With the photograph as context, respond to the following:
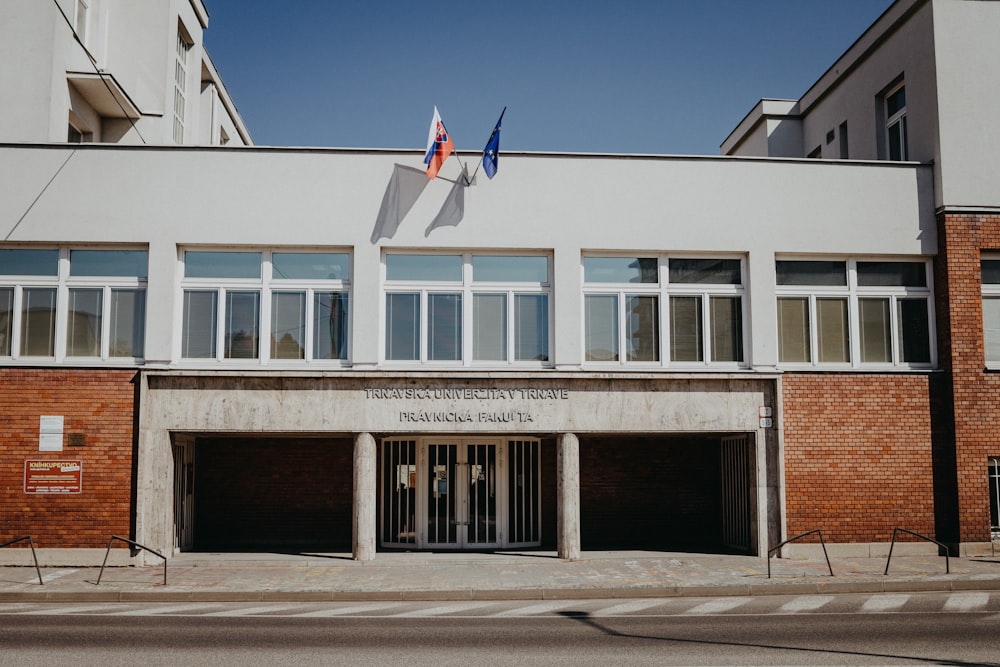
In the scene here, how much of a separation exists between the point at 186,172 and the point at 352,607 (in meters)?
9.28

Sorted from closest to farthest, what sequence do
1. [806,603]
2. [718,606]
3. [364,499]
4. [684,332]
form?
[718,606], [806,603], [364,499], [684,332]

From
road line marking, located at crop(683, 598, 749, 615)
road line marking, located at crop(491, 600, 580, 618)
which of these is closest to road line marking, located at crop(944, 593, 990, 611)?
road line marking, located at crop(683, 598, 749, 615)

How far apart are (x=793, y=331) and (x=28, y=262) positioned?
49.0ft

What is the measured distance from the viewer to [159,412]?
18.0 m

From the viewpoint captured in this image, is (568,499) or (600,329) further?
(600,329)

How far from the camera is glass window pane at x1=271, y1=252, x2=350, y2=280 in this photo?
18719 mm

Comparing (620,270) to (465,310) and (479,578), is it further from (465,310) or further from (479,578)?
(479,578)

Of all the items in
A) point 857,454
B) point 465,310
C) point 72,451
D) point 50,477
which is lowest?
point 50,477

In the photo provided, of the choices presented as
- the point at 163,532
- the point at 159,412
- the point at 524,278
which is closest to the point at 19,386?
the point at 159,412

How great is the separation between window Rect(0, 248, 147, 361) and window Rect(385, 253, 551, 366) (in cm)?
489

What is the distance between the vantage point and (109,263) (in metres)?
18.5

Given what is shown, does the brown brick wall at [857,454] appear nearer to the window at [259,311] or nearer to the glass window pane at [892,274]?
the glass window pane at [892,274]

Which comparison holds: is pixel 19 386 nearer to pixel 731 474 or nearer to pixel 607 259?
pixel 607 259

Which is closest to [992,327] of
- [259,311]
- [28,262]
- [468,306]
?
[468,306]
